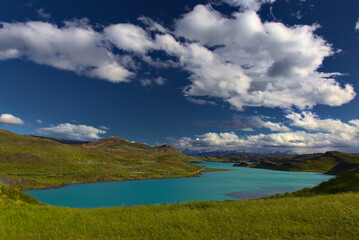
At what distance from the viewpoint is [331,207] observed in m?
15.2

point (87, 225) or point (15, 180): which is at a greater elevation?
point (87, 225)

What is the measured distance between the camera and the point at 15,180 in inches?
4328

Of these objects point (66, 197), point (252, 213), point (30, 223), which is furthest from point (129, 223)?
point (66, 197)

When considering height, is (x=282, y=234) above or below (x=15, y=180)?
above

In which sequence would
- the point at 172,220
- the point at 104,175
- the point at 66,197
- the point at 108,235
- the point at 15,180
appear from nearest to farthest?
the point at 108,235 < the point at 172,220 < the point at 66,197 < the point at 15,180 < the point at 104,175

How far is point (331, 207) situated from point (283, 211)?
136 inches

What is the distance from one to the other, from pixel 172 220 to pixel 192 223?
1795mm

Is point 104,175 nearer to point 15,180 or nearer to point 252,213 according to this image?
point 15,180

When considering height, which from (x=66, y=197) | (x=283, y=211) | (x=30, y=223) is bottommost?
(x=66, y=197)

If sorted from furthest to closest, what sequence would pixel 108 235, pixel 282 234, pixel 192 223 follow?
pixel 192 223
pixel 108 235
pixel 282 234

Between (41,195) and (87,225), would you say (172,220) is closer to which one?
(87,225)

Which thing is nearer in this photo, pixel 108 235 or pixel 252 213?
pixel 108 235

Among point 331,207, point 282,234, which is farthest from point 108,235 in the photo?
point 331,207

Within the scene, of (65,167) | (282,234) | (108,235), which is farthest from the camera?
(65,167)
